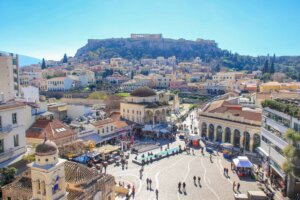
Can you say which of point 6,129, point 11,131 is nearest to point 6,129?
point 6,129

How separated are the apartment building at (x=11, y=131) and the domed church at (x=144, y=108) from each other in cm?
2688

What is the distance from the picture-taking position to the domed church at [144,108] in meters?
50.4

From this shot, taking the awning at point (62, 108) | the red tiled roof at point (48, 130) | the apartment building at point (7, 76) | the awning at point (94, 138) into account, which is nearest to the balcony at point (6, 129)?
the red tiled roof at point (48, 130)

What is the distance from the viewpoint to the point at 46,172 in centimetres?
1436

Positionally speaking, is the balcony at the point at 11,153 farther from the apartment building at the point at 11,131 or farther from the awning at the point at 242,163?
the awning at the point at 242,163

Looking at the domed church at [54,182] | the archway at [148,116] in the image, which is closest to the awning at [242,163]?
the domed church at [54,182]

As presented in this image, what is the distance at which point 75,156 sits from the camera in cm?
2995

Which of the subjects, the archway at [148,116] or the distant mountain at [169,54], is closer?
the archway at [148,116]

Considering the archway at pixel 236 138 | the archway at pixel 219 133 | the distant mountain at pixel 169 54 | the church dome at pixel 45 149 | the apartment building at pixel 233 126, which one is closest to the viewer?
the church dome at pixel 45 149

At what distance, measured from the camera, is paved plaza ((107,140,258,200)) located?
24.4 metres

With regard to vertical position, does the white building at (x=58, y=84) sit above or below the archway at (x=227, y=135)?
above

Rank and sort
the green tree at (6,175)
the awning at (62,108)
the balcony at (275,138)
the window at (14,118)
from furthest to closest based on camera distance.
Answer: the awning at (62,108)
the balcony at (275,138)
the window at (14,118)
the green tree at (6,175)

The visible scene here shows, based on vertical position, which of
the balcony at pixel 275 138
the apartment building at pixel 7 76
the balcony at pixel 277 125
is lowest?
the balcony at pixel 275 138

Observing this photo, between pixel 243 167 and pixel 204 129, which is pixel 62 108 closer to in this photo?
pixel 204 129
